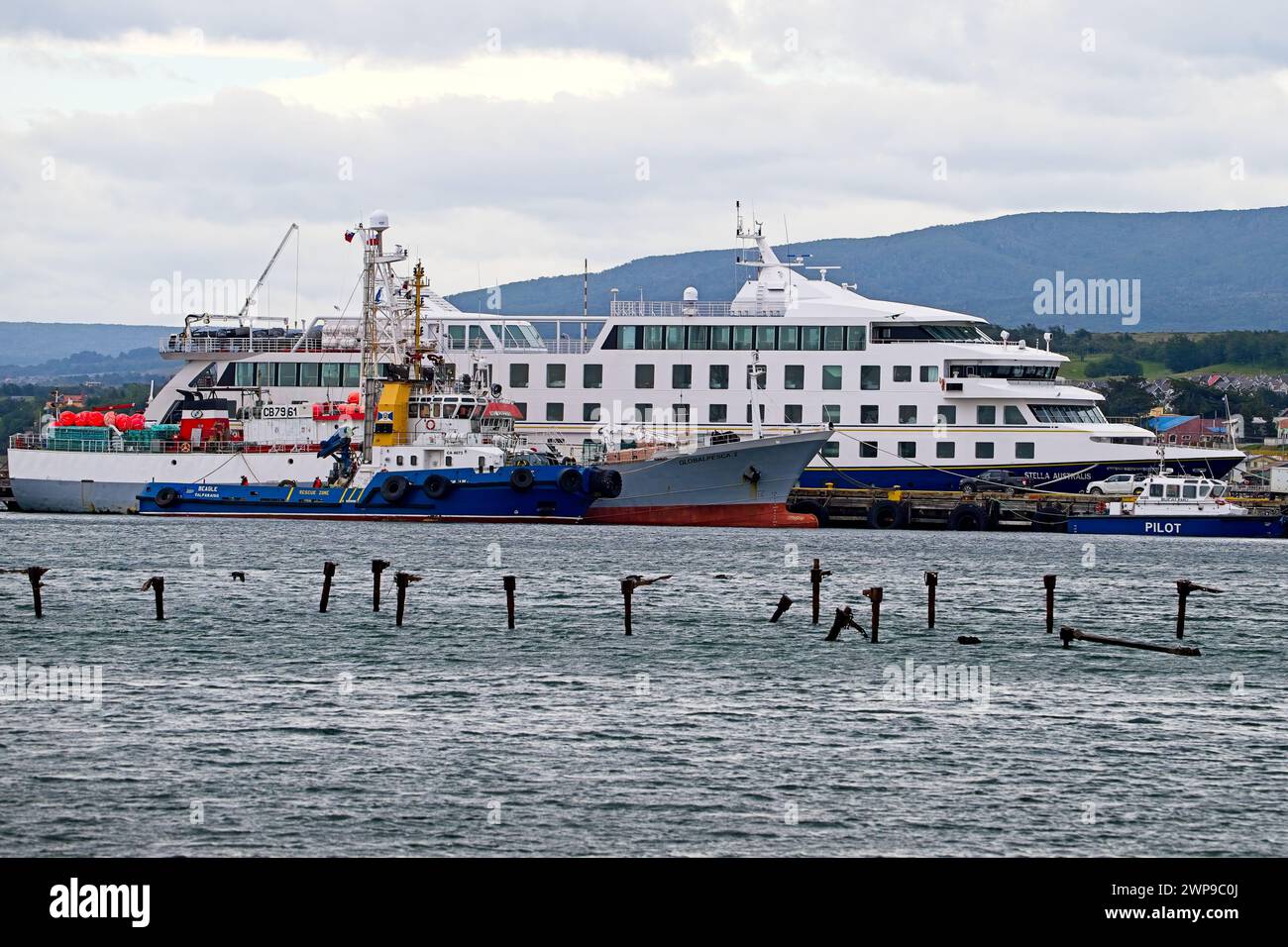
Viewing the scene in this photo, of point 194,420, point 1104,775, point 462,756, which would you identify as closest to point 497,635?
point 462,756

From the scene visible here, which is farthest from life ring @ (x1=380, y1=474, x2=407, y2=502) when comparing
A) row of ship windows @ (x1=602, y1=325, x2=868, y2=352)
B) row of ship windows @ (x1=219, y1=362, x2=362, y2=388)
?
row of ship windows @ (x1=602, y1=325, x2=868, y2=352)

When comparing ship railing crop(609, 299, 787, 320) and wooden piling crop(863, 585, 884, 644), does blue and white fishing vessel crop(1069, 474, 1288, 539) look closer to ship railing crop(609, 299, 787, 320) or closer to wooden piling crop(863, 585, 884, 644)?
ship railing crop(609, 299, 787, 320)

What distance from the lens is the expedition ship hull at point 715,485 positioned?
3100 inches

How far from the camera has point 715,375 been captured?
8881 cm

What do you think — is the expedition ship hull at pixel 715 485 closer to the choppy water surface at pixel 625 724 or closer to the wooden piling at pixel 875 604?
the choppy water surface at pixel 625 724

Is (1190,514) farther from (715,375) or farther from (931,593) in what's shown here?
(931,593)

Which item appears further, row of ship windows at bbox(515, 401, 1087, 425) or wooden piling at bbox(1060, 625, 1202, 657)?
row of ship windows at bbox(515, 401, 1087, 425)

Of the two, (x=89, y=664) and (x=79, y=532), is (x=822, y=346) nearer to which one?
(x=79, y=532)

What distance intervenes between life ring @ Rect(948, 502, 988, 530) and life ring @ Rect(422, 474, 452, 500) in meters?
23.4

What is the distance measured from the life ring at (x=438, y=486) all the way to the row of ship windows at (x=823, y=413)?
555 inches

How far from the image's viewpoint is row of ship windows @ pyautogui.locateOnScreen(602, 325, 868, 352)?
8769 cm

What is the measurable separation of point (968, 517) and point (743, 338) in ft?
48.7

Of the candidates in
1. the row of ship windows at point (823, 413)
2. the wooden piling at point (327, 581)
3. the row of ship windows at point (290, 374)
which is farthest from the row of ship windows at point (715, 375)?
the wooden piling at point (327, 581)

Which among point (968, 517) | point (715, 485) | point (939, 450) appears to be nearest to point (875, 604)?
point (715, 485)
